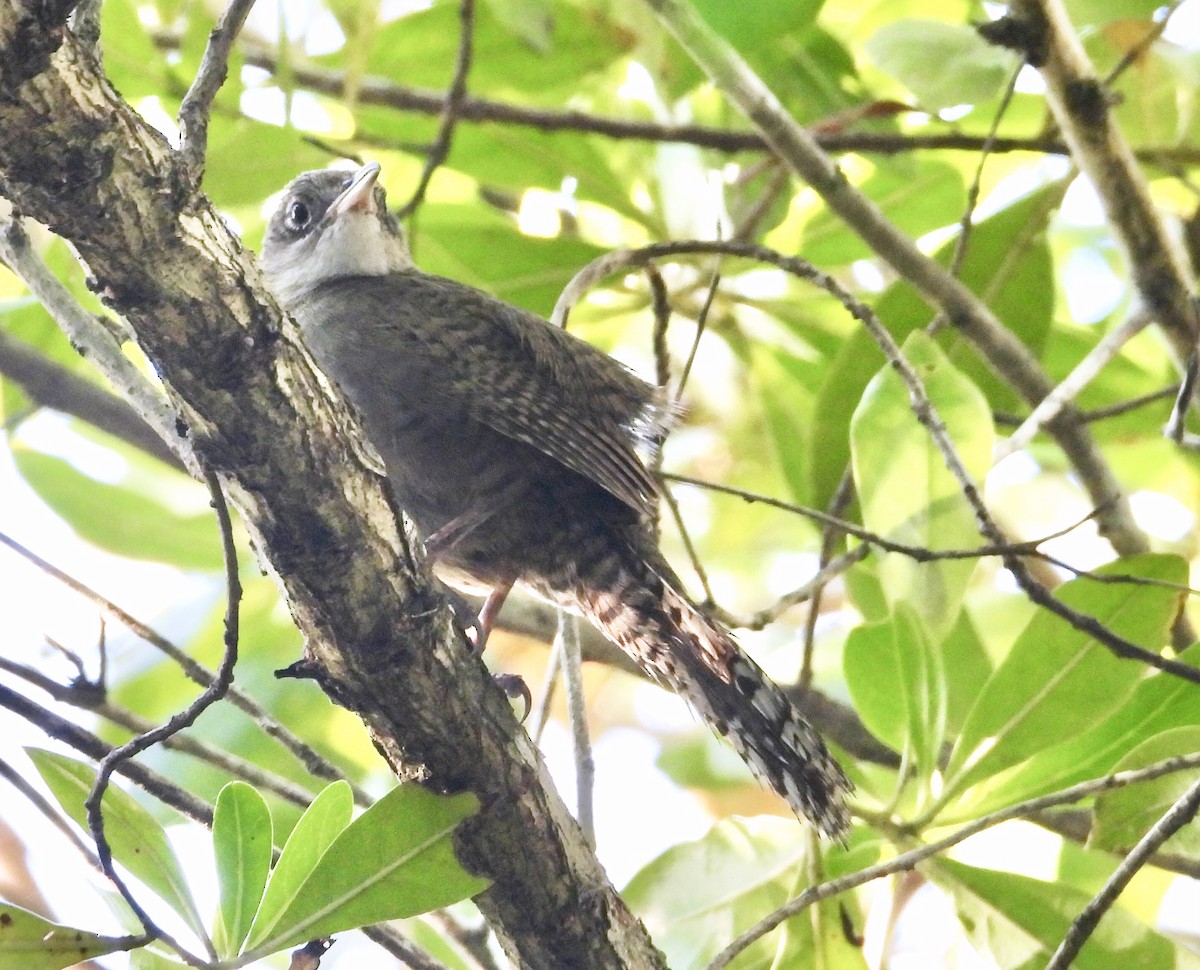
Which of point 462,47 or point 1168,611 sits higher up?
point 462,47

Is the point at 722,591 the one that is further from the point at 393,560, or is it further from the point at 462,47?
the point at 393,560

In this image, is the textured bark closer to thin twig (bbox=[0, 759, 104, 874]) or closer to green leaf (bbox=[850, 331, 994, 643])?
thin twig (bbox=[0, 759, 104, 874])

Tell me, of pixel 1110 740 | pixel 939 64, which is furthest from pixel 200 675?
pixel 939 64

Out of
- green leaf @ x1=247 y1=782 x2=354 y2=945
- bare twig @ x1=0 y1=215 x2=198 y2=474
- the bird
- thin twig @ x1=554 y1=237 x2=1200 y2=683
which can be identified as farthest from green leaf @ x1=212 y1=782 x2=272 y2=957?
thin twig @ x1=554 y1=237 x2=1200 y2=683

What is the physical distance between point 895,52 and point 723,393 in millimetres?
1872

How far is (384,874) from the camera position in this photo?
6.93 feet

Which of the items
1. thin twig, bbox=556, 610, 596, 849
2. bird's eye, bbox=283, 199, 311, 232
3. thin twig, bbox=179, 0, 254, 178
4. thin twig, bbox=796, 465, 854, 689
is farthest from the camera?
bird's eye, bbox=283, 199, 311, 232

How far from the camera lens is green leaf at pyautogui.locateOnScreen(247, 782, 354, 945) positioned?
7.02ft

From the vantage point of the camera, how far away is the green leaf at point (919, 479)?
9.32ft

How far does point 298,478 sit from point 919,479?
148 centimetres

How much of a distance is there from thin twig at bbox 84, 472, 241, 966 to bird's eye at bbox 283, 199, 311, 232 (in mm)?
2392

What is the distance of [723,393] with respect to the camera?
4.96 meters

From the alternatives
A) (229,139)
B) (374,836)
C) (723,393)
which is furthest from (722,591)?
(374,836)

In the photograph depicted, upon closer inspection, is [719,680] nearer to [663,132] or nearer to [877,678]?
[877,678]
